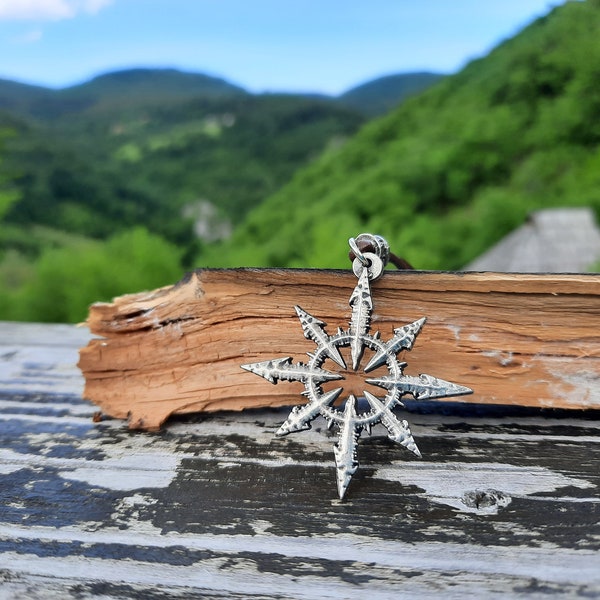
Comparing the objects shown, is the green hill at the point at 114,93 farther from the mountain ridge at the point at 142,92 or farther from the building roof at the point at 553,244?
the building roof at the point at 553,244

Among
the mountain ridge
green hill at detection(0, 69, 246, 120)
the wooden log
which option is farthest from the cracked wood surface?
green hill at detection(0, 69, 246, 120)

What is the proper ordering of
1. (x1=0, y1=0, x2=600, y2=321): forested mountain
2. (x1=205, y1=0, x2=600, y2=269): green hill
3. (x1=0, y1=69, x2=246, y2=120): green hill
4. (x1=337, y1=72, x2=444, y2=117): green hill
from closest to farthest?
(x1=205, y1=0, x2=600, y2=269): green hill
(x1=0, y1=0, x2=600, y2=321): forested mountain
(x1=337, y1=72, x2=444, y2=117): green hill
(x1=0, y1=69, x2=246, y2=120): green hill

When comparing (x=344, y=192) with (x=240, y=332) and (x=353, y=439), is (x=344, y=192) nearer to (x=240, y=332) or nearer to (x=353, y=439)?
(x=240, y=332)

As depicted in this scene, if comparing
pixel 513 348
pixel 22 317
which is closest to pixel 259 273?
pixel 513 348

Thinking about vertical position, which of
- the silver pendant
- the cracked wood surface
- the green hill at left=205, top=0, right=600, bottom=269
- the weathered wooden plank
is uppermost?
the green hill at left=205, top=0, right=600, bottom=269

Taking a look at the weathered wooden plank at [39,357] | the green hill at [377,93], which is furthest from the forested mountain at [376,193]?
the green hill at [377,93]

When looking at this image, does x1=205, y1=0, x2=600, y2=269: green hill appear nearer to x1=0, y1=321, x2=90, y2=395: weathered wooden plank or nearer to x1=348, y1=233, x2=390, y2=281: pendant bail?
x1=0, y1=321, x2=90, y2=395: weathered wooden plank

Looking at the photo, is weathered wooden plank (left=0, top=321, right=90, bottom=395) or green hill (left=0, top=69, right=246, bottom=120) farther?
green hill (left=0, top=69, right=246, bottom=120)

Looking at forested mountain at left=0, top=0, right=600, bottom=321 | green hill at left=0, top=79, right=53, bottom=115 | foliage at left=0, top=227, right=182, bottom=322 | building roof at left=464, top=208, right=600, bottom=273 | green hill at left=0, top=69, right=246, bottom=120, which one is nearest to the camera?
forested mountain at left=0, top=0, right=600, bottom=321

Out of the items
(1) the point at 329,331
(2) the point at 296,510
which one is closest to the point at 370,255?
(1) the point at 329,331
